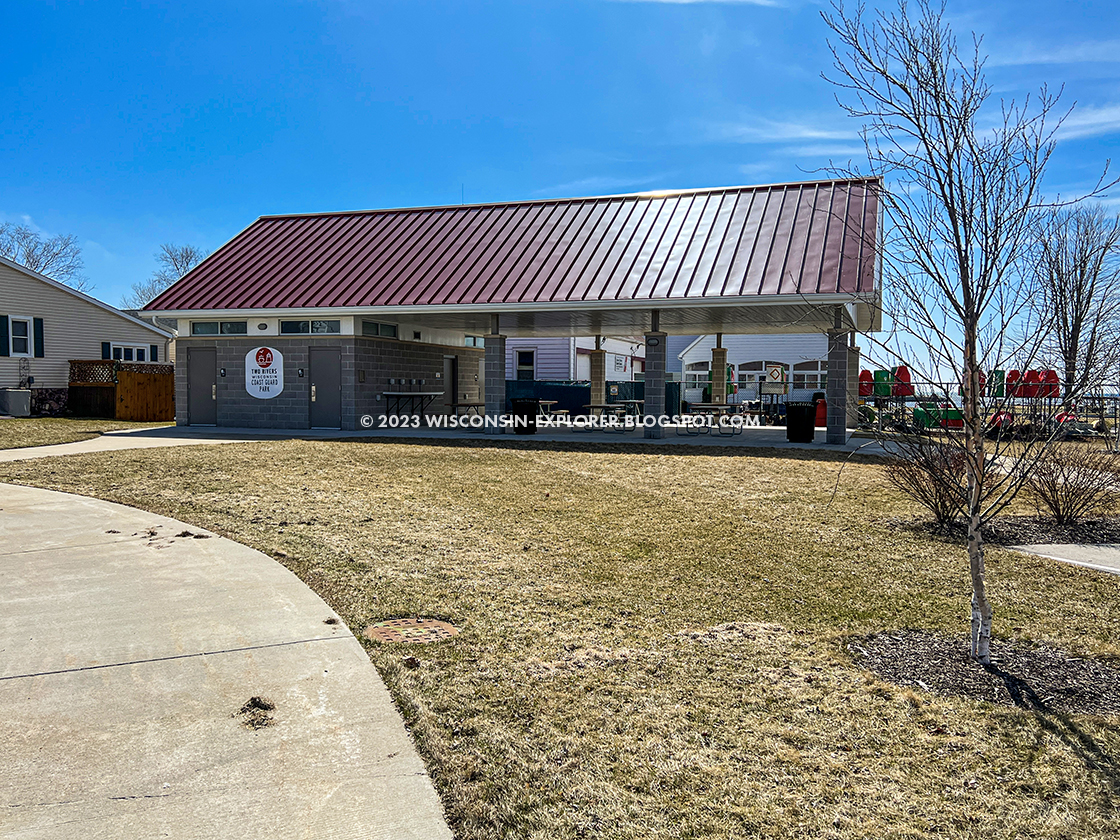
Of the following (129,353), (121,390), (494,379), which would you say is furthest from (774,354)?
(129,353)

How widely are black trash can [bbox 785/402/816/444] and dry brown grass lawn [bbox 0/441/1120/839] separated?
8.30 metres

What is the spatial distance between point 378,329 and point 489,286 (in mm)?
3949

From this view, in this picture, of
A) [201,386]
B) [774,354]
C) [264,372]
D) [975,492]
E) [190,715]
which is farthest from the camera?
[774,354]

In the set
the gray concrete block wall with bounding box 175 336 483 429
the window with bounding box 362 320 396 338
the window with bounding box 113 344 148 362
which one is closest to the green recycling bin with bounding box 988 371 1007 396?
the gray concrete block wall with bounding box 175 336 483 429

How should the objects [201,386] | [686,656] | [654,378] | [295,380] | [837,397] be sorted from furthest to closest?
1. [201,386]
2. [295,380]
3. [654,378]
4. [837,397]
5. [686,656]

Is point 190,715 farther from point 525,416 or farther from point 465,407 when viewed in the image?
point 465,407

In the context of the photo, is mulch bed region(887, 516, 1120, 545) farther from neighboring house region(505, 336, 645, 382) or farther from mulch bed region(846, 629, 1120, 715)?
neighboring house region(505, 336, 645, 382)

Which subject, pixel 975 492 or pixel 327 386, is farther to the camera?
pixel 327 386

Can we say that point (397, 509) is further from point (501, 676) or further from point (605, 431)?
point (605, 431)

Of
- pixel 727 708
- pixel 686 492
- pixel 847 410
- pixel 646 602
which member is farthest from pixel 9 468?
pixel 847 410

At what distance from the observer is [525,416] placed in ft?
68.4

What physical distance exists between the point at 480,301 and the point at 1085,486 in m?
14.2

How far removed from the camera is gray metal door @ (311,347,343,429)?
21734mm

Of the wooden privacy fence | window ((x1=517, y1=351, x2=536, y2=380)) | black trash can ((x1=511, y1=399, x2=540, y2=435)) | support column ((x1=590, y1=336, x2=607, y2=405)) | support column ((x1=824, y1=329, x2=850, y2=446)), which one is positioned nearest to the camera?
support column ((x1=824, y1=329, x2=850, y2=446))
